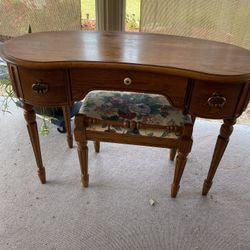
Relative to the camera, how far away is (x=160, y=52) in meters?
0.95

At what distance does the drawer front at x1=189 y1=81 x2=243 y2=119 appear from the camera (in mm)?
835

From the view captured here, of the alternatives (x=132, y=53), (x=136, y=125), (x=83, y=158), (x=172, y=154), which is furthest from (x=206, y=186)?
(x=132, y=53)

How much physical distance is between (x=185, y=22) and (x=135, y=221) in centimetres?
105

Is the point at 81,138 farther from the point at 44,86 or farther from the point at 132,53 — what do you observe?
the point at 132,53

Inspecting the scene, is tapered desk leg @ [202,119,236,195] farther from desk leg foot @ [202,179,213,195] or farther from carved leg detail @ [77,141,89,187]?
carved leg detail @ [77,141,89,187]

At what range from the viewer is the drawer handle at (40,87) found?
35.2 inches

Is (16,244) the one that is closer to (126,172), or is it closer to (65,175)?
(65,175)

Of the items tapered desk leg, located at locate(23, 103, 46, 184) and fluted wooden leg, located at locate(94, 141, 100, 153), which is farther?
fluted wooden leg, located at locate(94, 141, 100, 153)

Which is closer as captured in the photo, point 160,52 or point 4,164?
point 160,52

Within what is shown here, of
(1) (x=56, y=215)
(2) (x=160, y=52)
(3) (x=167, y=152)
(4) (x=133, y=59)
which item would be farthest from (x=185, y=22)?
(1) (x=56, y=215)

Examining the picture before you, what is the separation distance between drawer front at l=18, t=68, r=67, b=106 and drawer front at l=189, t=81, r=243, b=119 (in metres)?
0.48

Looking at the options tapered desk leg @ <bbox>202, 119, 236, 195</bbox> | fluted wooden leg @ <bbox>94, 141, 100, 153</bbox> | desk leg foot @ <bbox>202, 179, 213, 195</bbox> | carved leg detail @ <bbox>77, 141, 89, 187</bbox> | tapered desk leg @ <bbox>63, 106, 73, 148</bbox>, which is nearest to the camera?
tapered desk leg @ <bbox>202, 119, 236, 195</bbox>

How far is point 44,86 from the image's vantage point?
2.95 ft

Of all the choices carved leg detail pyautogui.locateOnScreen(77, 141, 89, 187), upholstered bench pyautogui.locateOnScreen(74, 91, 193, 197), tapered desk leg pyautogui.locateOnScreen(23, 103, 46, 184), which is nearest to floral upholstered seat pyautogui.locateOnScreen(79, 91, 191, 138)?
upholstered bench pyautogui.locateOnScreen(74, 91, 193, 197)
